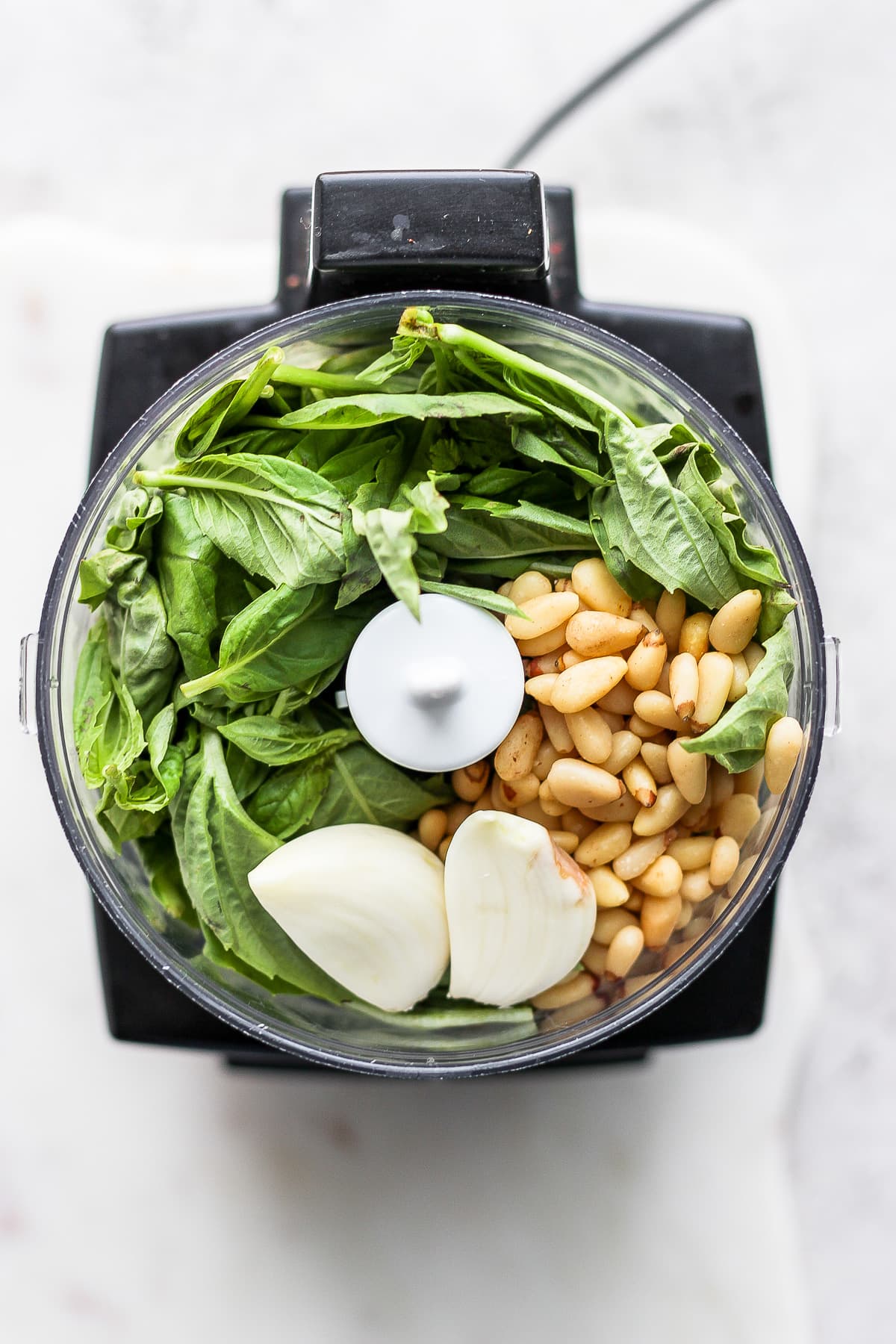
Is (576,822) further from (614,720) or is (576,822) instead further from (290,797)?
(290,797)

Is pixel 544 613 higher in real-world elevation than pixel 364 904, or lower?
higher

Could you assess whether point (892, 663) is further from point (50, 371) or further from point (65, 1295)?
point (65, 1295)

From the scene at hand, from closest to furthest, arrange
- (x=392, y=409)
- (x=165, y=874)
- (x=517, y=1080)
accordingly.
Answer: (x=392, y=409) → (x=165, y=874) → (x=517, y=1080)

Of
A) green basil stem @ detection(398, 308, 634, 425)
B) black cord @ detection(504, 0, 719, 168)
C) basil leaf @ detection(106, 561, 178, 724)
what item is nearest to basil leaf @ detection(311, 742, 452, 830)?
basil leaf @ detection(106, 561, 178, 724)

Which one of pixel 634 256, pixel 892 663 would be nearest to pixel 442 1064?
pixel 892 663

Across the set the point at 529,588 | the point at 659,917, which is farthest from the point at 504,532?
the point at 659,917

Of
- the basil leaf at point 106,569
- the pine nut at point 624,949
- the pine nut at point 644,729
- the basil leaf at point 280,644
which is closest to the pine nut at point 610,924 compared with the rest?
the pine nut at point 624,949

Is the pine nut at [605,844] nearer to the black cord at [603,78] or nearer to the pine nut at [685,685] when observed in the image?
the pine nut at [685,685]
